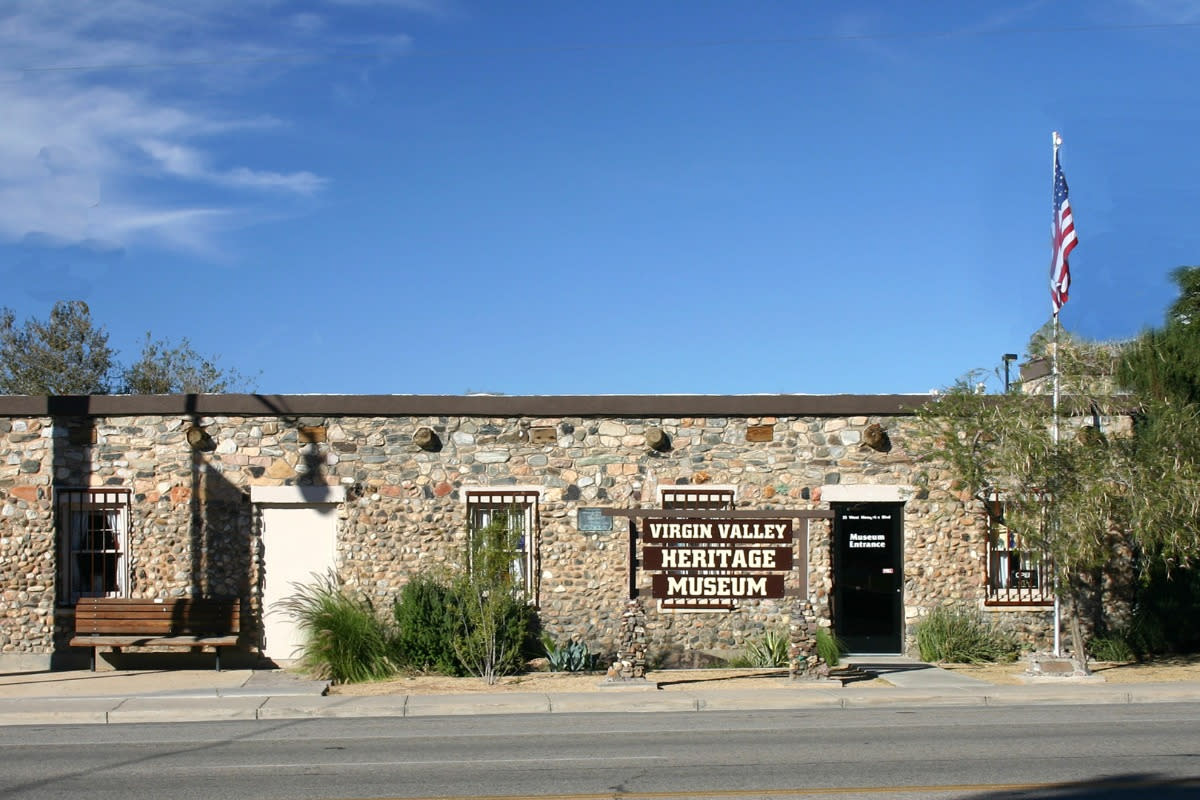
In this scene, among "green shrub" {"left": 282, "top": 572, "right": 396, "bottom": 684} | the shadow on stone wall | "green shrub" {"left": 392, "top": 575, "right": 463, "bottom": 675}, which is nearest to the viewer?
"green shrub" {"left": 282, "top": 572, "right": 396, "bottom": 684}

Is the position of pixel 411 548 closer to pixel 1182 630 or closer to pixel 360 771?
pixel 360 771

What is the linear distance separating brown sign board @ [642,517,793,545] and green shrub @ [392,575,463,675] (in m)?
3.00

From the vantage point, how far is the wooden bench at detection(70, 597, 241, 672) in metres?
17.1

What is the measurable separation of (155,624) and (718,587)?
7899mm

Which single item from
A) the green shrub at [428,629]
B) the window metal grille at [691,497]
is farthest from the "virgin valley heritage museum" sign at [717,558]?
the green shrub at [428,629]

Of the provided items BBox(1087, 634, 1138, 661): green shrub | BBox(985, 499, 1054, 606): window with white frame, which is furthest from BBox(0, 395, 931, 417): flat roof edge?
BBox(1087, 634, 1138, 661): green shrub

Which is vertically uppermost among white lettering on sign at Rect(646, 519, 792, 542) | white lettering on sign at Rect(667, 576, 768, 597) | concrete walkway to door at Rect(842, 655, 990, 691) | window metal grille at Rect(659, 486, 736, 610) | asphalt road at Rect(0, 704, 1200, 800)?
window metal grille at Rect(659, 486, 736, 610)

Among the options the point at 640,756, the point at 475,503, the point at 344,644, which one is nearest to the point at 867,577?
the point at 475,503

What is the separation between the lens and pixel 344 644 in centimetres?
1680

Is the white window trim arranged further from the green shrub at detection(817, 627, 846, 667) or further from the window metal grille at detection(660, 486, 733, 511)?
the green shrub at detection(817, 627, 846, 667)

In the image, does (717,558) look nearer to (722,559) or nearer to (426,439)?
(722,559)

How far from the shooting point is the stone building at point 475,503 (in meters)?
17.9

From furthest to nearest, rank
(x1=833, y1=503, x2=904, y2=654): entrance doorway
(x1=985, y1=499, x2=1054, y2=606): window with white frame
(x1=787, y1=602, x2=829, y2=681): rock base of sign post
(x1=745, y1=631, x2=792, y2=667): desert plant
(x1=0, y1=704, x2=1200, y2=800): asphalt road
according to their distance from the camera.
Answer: (x1=833, y1=503, x2=904, y2=654): entrance doorway
(x1=985, y1=499, x2=1054, y2=606): window with white frame
(x1=745, y1=631, x2=792, y2=667): desert plant
(x1=787, y1=602, x2=829, y2=681): rock base of sign post
(x1=0, y1=704, x2=1200, y2=800): asphalt road

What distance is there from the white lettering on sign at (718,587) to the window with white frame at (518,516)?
249cm
